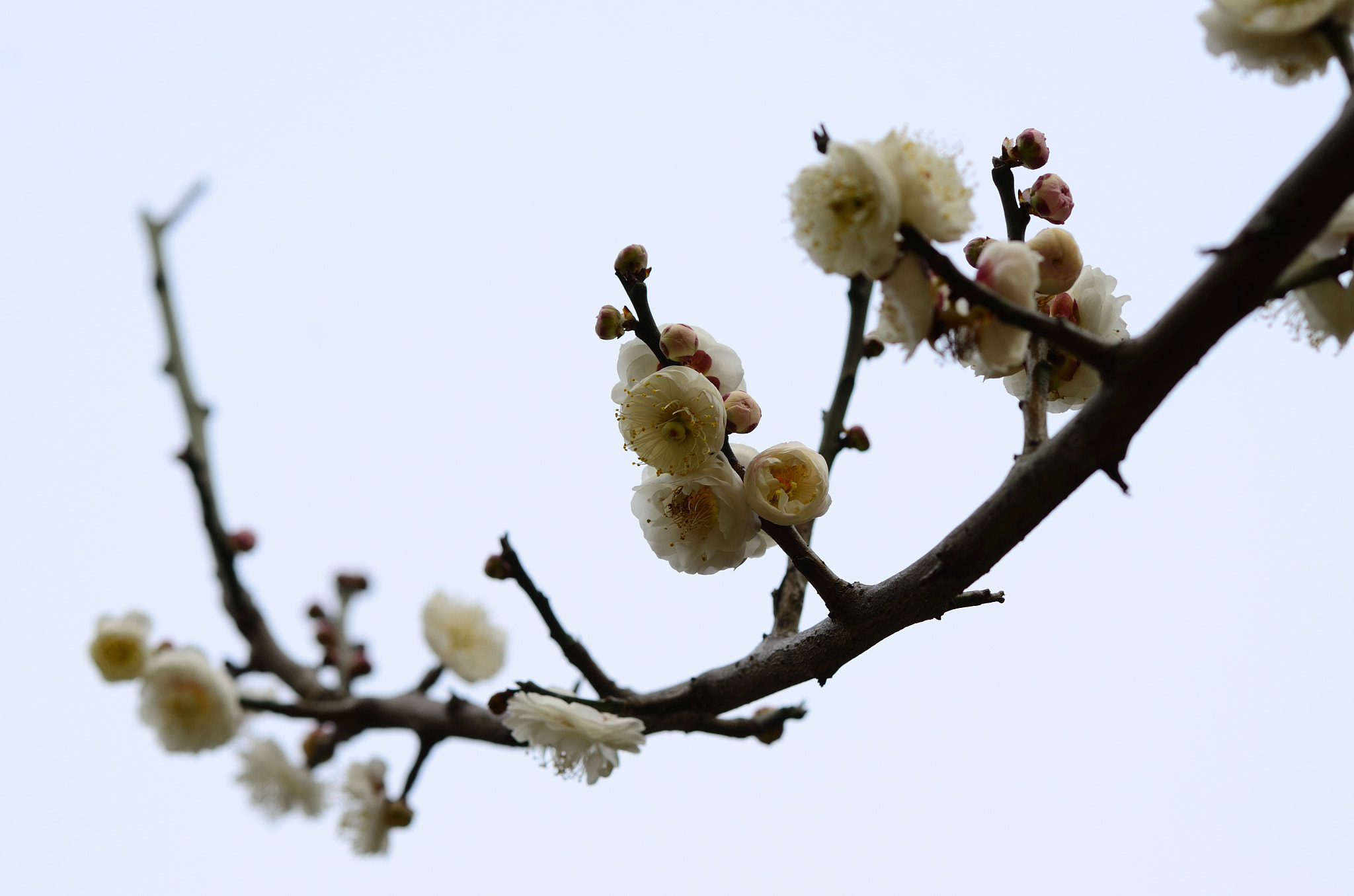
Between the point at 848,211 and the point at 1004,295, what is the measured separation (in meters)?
0.15

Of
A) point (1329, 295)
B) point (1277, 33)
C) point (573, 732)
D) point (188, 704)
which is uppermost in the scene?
point (1277, 33)

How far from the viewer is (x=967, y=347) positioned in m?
0.78

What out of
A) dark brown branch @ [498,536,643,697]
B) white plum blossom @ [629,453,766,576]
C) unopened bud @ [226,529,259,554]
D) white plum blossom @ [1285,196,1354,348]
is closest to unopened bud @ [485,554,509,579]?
dark brown branch @ [498,536,643,697]

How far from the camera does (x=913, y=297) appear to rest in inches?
28.8

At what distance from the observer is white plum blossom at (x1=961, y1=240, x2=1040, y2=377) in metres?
0.75

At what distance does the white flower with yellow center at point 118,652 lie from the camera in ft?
5.07

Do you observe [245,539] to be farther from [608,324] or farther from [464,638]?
[608,324]

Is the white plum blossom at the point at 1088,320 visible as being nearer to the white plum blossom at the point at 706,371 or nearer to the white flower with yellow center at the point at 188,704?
the white plum blossom at the point at 706,371

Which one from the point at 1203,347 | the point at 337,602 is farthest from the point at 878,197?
the point at 337,602

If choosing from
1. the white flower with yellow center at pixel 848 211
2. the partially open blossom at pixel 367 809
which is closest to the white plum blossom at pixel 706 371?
the white flower with yellow center at pixel 848 211

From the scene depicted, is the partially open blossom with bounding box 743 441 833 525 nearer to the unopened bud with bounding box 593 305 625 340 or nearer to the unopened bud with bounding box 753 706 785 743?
the unopened bud with bounding box 593 305 625 340

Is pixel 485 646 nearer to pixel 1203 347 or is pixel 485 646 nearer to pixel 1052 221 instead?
pixel 1052 221

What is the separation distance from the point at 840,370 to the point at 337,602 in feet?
4.27

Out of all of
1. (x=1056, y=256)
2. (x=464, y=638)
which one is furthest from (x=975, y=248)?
(x=464, y=638)
